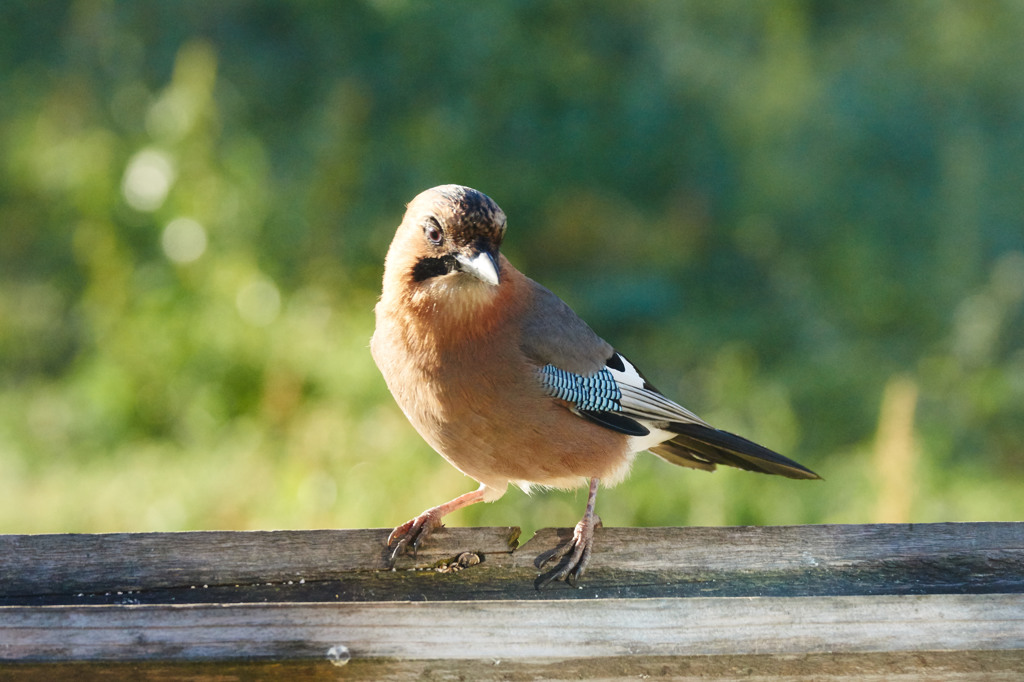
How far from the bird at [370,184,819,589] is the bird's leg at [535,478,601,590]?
0.73 feet

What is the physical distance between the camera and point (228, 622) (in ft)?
6.35

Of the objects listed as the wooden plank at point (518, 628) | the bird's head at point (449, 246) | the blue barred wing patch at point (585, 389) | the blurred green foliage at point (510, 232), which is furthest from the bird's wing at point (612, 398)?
the blurred green foliage at point (510, 232)

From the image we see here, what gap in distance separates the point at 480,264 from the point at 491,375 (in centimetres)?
31

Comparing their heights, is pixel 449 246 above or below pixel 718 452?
above

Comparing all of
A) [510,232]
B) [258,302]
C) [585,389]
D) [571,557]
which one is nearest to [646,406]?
[585,389]

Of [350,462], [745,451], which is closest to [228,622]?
[745,451]

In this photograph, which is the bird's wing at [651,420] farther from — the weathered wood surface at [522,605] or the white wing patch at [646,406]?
Result: the weathered wood surface at [522,605]

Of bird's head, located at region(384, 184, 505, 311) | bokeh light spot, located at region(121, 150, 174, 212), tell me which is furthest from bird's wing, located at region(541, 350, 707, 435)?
bokeh light spot, located at region(121, 150, 174, 212)

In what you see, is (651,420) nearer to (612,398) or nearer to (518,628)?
(612,398)

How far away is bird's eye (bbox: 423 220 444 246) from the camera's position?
2.64 metres

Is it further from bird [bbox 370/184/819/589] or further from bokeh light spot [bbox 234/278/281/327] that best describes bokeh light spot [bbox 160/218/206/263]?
bird [bbox 370/184/819/589]

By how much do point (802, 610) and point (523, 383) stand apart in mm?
994

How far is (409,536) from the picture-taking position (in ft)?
7.63

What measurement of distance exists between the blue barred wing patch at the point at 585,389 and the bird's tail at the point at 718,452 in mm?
195
